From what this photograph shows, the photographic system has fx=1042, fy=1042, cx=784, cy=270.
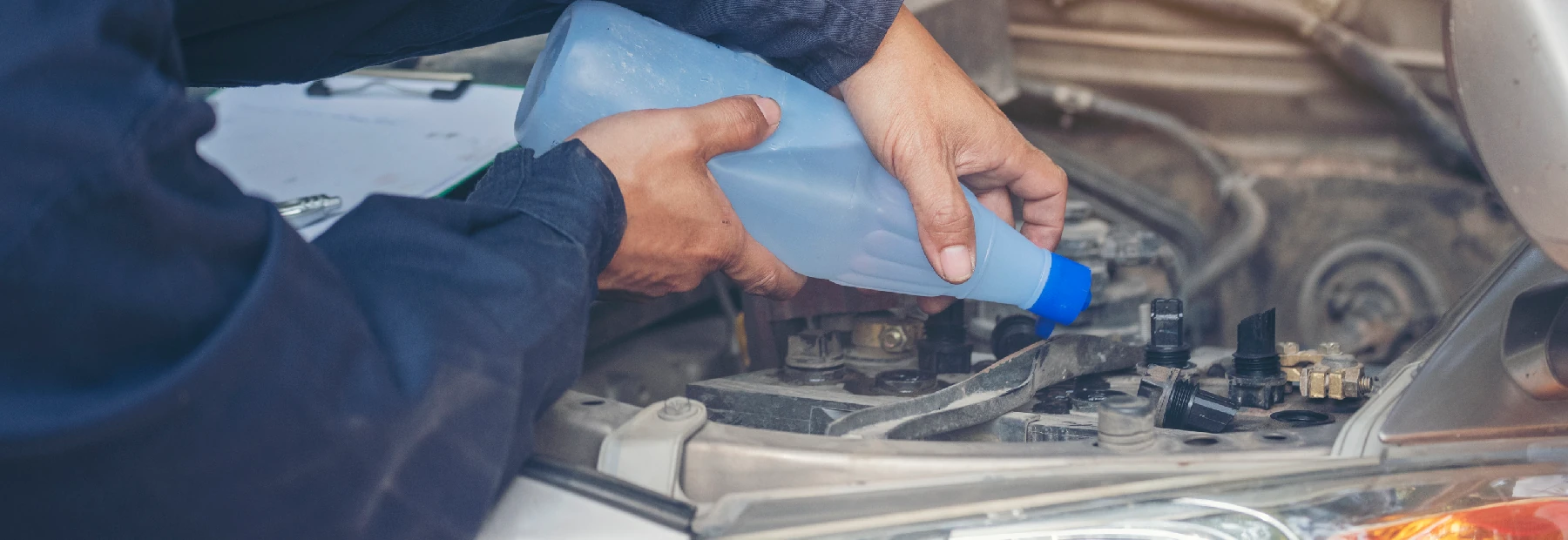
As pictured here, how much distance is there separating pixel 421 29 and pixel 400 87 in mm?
555

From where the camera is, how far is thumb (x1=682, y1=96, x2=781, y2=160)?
2.93 ft

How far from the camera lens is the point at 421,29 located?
106 cm

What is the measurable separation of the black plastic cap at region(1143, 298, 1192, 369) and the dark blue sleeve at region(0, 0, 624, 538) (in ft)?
2.12

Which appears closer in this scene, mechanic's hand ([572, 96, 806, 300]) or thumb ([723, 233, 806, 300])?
mechanic's hand ([572, 96, 806, 300])

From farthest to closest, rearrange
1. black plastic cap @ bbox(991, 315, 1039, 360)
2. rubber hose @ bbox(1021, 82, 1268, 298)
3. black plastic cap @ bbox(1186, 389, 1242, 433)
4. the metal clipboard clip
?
1. rubber hose @ bbox(1021, 82, 1268, 298)
2. the metal clipboard clip
3. black plastic cap @ bbox(991, 315, 1039, 360)
4. black plastic cap @ bbox(1186, 389, 1242, 433)

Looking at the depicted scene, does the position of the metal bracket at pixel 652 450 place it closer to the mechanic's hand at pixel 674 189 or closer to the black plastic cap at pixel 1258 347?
the mechanic's hand at pixel 674 189

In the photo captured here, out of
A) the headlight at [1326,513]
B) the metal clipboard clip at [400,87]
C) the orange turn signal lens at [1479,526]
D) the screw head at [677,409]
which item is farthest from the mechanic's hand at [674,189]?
the metal clipboard clip at [400,87]

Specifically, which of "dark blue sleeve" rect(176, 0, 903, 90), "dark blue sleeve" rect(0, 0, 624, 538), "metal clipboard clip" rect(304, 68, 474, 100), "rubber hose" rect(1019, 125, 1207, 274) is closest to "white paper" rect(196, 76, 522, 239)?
"metal clipboard clip" rect(304, 68, 474, 100)

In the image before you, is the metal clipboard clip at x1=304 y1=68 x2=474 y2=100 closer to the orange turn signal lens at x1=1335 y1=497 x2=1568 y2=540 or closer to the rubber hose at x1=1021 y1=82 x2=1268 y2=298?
the rubber hose at x1=1021 y1=82 x2=1268 y2=298

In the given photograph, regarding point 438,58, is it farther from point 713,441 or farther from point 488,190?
point 713,441

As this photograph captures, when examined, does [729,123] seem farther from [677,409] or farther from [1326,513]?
[1326,513]

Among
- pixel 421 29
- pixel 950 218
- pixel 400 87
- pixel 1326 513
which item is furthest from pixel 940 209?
pixel 400 87

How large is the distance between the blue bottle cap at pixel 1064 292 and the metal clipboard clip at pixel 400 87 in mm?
918

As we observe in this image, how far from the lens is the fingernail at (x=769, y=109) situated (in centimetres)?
97
